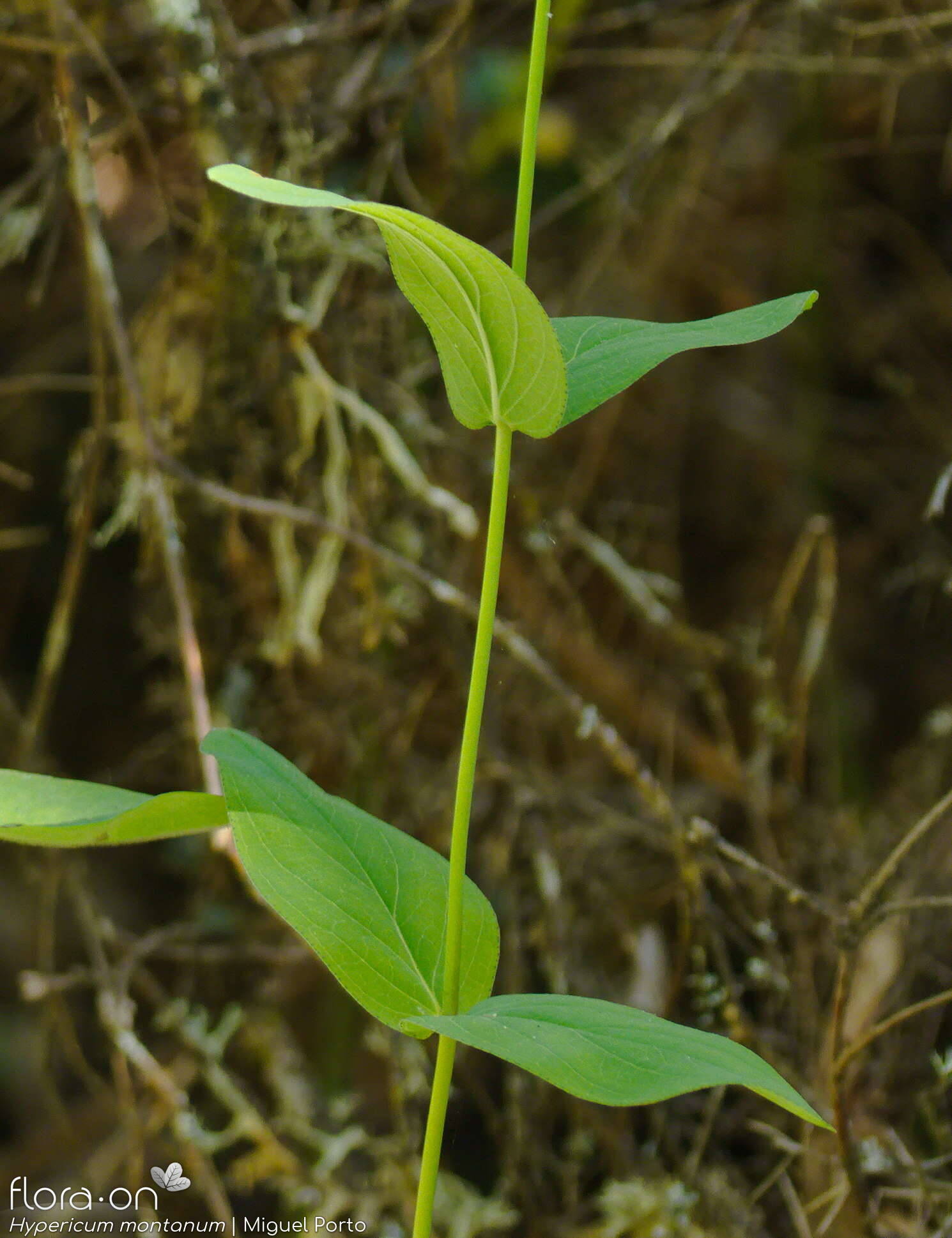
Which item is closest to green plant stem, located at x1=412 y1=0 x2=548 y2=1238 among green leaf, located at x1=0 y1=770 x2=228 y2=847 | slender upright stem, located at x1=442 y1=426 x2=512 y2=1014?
slender upright stem, located at x1=442 y1=426 x2=512 y2=1014

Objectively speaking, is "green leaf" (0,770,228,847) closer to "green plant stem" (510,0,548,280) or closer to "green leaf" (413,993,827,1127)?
"green leaf" (413,993,827,1127)

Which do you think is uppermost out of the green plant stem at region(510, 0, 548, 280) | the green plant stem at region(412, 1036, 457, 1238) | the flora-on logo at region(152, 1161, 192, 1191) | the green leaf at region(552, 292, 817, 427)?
the green plant stem at region(510, 0, 548, 280)

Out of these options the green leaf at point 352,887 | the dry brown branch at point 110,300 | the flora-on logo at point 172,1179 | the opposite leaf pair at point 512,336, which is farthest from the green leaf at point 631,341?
the flora-on logo at point 172,1179

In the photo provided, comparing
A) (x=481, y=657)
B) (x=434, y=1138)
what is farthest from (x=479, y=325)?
(x=434, y=1138)

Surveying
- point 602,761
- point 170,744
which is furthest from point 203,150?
point 602,761

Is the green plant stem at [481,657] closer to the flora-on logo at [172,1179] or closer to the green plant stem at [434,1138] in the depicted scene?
the green plant stem at [434,1138]
